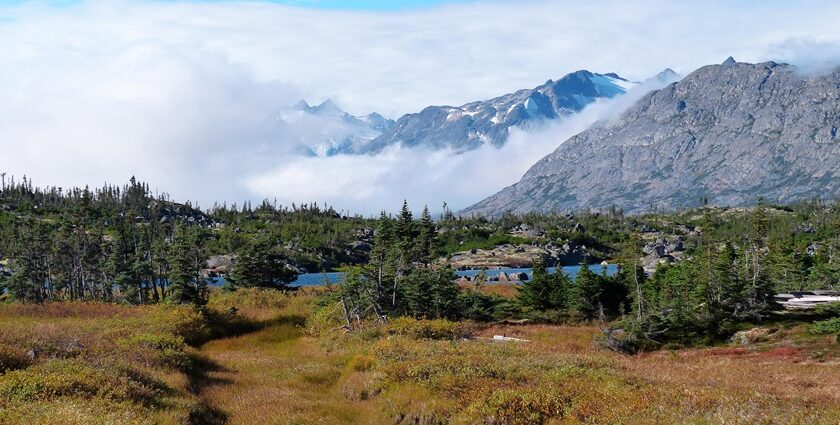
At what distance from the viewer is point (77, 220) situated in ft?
282

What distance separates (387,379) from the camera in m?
23.0

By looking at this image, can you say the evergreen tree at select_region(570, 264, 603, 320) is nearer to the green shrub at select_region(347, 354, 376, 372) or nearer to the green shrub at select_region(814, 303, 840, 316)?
the green shrub at select_region(814, 303, 840, 316)

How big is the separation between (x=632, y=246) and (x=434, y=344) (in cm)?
1898

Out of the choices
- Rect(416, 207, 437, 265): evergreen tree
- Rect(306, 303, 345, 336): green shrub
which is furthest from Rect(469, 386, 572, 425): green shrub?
Rect(416, 207, 437, 265): evergreen tree

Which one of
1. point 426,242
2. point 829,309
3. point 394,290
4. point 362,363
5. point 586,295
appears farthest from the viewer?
point 426,242

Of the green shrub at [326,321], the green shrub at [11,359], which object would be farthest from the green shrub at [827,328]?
the green shrub at [11,359]

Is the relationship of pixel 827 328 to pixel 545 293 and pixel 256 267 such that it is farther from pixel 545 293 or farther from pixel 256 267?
pixel 256 267

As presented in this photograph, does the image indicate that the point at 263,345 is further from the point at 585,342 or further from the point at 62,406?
the point at 62,406

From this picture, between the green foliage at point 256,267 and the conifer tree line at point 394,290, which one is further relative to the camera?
the green foliage at point 256,267

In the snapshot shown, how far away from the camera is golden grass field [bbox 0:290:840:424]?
53.8ft

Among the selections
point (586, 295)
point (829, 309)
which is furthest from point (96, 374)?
point (829, 309)

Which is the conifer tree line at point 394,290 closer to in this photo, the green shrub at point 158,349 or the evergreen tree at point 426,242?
the evergreen tree at point 426,242

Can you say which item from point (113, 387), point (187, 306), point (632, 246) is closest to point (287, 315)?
point (187, 306)

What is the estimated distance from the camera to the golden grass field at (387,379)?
53.8ft
